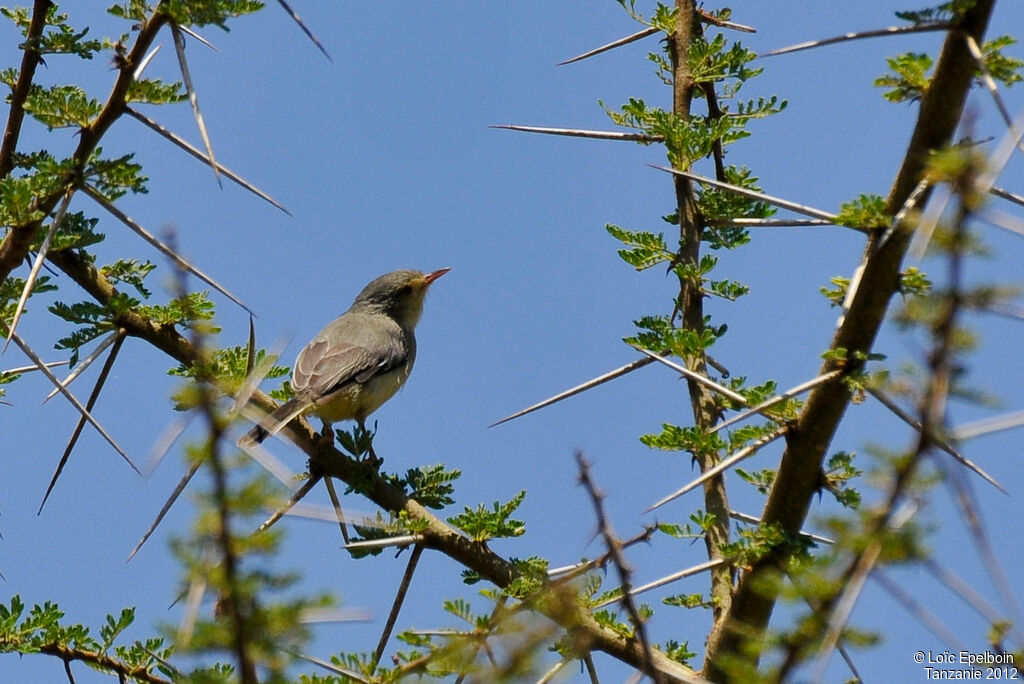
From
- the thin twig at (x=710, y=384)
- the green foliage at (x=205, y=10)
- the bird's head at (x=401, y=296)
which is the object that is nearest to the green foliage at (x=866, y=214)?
the thin twig at (x=710, y=384)

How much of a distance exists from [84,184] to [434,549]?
2.15 meters

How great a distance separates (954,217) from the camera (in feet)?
5.45

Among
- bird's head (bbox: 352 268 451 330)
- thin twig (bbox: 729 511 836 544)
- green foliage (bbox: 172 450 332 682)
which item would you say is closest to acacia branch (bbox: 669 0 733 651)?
thin twig (bbox: 729 511 836 544)

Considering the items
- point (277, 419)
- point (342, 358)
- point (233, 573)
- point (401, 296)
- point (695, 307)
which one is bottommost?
point (233, 573)

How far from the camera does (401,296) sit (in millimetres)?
11234

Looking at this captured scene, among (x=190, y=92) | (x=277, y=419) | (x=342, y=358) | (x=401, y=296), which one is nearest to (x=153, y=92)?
(x=190, y=92)

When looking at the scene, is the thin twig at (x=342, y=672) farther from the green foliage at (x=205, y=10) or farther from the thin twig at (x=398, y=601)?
the green foliage at (x=205, y=10)

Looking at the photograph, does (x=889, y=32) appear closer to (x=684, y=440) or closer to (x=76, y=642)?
(x=684, y=440)

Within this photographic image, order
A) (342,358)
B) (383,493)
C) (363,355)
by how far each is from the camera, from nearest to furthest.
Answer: (383,493) < (342,358) < (363,355)

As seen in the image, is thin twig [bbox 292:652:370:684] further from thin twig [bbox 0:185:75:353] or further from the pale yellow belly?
the pale yellow belly

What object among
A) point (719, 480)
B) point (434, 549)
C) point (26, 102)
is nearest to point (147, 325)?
point (26, 102)

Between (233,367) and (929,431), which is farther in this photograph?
(233,367)

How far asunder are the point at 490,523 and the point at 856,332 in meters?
1.86

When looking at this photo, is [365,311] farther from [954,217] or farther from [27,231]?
[954,217]
